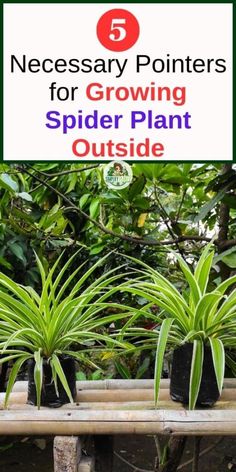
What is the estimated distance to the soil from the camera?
1316 millimetres

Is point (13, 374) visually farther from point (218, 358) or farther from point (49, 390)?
point (218, 358)

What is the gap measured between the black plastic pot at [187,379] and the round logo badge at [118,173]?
44 centimetres

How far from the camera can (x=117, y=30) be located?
0.91m

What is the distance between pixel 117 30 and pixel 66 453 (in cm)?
79

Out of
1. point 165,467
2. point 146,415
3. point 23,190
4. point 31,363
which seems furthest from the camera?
point 23,190

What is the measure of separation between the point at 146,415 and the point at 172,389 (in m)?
0.11

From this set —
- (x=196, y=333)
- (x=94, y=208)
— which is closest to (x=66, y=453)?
(x=196, y=333)

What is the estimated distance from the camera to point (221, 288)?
83 cm

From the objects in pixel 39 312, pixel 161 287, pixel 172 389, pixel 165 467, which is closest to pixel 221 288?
pixel 161 287

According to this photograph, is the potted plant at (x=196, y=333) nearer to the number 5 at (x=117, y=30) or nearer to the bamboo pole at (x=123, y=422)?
the bamboo pole at (x=123, y=422)

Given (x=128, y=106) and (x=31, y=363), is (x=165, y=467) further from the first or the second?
(x=128, y=106)

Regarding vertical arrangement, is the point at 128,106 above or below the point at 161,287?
above

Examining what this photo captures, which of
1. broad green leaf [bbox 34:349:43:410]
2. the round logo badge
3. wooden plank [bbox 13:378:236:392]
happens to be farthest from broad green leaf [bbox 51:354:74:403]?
the round logo badge

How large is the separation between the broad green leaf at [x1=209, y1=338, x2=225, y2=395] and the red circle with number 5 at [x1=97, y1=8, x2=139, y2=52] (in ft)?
1.96
